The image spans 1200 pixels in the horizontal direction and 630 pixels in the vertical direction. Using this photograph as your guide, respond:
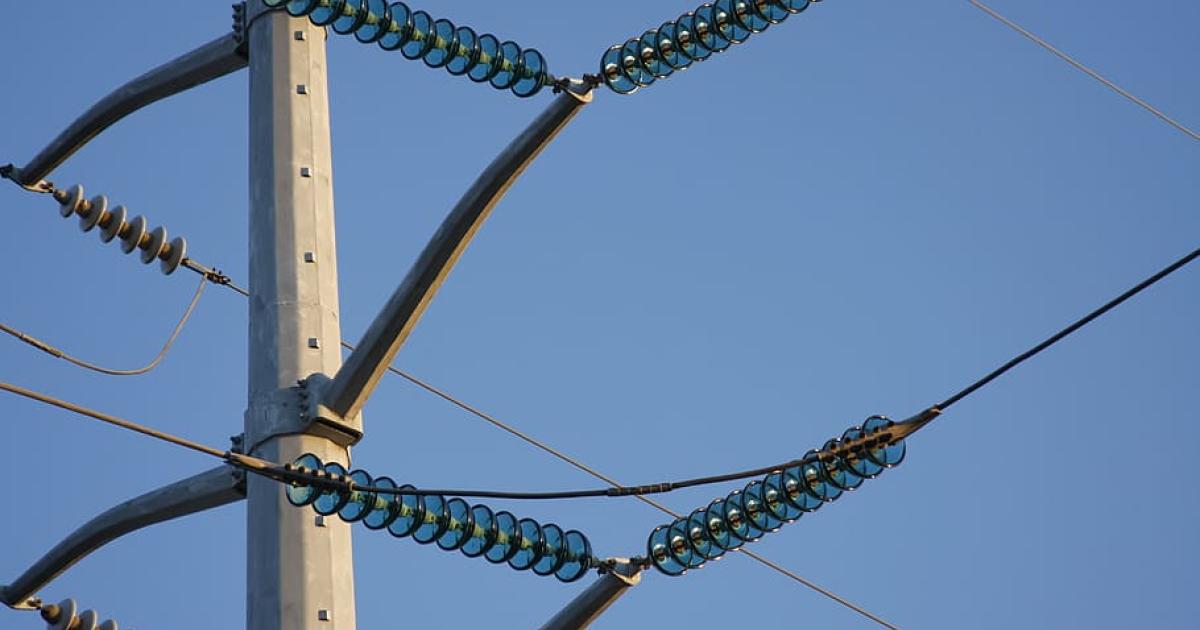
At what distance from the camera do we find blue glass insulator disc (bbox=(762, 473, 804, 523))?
1120 cm

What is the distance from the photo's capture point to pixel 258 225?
12391 mm

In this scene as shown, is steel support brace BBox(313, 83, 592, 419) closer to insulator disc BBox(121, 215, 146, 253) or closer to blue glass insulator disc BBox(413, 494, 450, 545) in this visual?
blue glass insulator disc BBox(413, 494, 450, 545)

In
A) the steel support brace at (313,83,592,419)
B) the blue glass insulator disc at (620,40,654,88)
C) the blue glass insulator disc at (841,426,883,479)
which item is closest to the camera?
the blue glass insulator disc at (841,426,883,479)

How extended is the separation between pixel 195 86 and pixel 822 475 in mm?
4866

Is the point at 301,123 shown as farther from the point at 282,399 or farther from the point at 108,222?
the point at 108,222

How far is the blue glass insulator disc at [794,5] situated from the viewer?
13078 millimetres

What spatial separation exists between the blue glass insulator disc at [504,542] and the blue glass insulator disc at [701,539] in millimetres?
790

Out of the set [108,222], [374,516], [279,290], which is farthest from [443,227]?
[108,222]

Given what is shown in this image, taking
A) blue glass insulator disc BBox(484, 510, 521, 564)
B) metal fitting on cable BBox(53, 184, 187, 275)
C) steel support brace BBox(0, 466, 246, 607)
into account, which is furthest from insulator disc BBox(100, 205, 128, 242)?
blue glass insulator disc BBox(484, 510, 521, 564)

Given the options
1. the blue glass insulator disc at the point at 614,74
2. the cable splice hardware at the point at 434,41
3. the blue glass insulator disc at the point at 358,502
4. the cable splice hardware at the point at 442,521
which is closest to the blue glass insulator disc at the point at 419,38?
the cable splice hardware at the point at 434,41

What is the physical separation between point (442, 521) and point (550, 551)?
1.84 ft

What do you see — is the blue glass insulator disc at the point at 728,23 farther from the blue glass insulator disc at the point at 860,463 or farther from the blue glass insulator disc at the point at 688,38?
the blue glass insulator disc at the point at 860,463

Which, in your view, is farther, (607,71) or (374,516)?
(607,71)

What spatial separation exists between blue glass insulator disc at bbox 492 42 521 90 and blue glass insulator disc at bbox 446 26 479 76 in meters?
0.14
